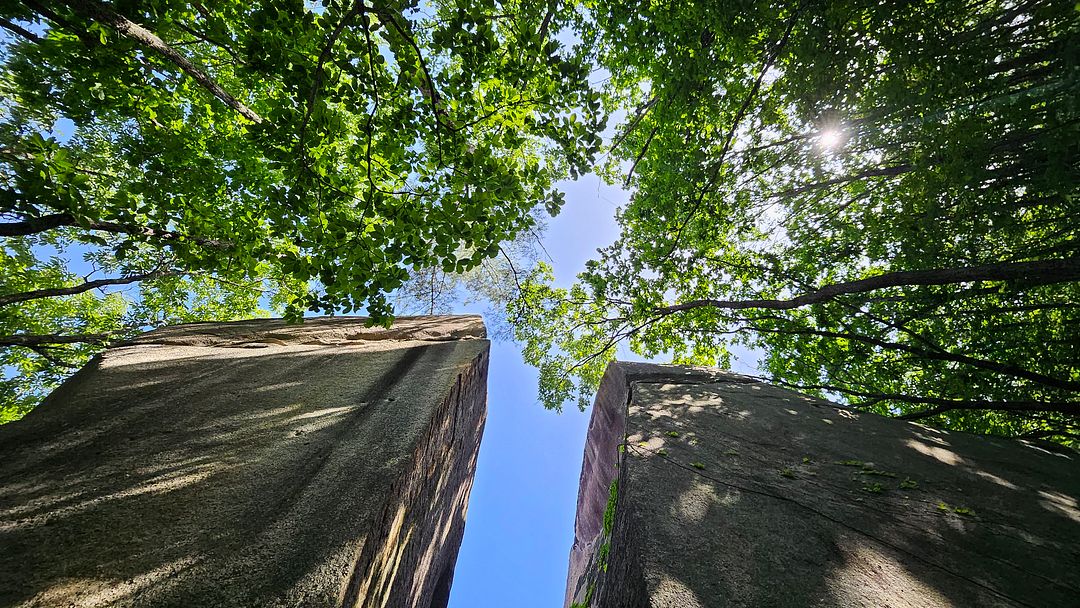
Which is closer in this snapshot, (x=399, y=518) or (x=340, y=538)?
(x=340, y=538)

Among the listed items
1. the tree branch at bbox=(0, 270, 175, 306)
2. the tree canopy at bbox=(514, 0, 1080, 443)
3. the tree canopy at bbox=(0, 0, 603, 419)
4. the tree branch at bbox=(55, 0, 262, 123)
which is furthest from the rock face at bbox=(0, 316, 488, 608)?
the tree canopy at bbox=(514, 0, 1080, 443)

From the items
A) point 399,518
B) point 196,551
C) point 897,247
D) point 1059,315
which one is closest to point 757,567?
point 399,518

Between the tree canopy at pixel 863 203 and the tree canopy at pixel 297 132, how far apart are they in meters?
2.44

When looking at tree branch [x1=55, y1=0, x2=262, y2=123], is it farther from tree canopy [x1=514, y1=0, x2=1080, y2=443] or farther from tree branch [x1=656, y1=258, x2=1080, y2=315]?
tree branch [x1=656, y1=258, x2=1080, y2=315]

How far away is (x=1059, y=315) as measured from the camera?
7316 mm

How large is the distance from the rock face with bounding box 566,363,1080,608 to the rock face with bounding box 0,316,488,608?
1678mm

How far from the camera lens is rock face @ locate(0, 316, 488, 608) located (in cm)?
171

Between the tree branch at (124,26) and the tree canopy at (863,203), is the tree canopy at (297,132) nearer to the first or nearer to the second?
the tree branch at (124,26)

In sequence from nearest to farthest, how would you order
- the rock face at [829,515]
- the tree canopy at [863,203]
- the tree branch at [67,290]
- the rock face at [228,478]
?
1. the rock face at [228,478]
2. the rock face at [829,515]
3. the tree canopy at [863,203]
4. the tree branch at [67,290]

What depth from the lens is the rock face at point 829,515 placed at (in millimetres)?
2008

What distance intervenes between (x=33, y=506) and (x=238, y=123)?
24.2 feet

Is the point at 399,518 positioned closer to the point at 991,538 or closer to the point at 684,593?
the point at 684,593

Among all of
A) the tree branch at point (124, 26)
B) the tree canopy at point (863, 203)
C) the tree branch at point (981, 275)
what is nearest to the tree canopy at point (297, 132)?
the tree branch at point (124, 26)

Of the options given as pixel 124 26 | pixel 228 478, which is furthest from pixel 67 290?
pixel 228 478
